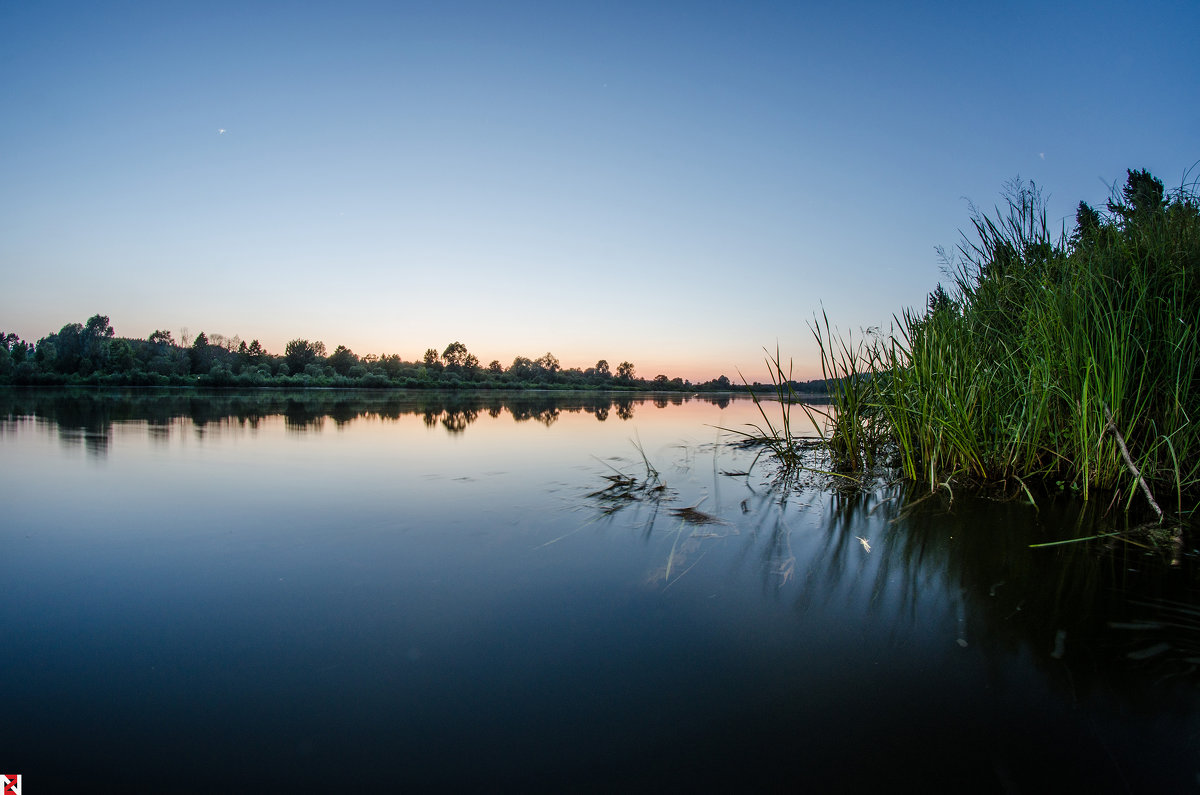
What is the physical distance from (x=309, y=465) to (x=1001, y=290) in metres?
6.43

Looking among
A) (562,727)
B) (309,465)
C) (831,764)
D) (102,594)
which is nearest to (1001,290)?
(831,764)

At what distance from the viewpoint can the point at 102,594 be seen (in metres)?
1.97

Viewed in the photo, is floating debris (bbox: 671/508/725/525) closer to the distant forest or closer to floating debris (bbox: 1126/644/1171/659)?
floating debris (bbox: 1126/644/1171/659)

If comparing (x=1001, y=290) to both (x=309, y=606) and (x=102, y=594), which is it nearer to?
(x=309, y=606)

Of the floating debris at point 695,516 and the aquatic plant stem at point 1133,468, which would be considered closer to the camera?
the aquatic plant stem at point 1133,468

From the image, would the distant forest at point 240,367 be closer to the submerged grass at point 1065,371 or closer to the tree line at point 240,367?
the tree line at point 240,367

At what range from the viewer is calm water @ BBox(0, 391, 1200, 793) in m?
1.08

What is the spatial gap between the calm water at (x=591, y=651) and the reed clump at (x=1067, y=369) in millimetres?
481

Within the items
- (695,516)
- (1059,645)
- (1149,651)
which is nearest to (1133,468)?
(1149,651)

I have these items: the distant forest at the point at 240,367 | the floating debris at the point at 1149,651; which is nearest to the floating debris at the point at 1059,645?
the floating debris at the point at 1149,651

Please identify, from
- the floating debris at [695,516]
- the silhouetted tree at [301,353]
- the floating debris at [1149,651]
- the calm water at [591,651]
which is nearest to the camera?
the calm water at [591,651]

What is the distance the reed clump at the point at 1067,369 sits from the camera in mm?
2852

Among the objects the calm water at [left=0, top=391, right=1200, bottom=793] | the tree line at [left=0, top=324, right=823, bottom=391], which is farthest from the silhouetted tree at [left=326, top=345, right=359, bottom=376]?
the calm water at [left=0, top=391, right=1200, bottom=793]

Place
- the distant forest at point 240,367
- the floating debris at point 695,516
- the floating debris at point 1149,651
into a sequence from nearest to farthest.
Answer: the floating debris at point 1149,651
the floating debris at point 695,516
the distant forest at point 240,367
